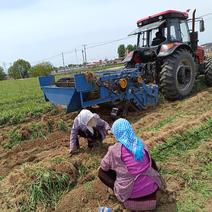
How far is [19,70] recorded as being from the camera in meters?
79.9

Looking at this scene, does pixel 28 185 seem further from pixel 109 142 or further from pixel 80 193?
pixel 109 142

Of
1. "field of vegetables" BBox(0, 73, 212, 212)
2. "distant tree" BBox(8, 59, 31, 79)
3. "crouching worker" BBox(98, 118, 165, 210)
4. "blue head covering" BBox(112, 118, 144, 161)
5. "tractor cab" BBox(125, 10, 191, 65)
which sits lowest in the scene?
"distant tree" BBox(8, 59, 31, 79)

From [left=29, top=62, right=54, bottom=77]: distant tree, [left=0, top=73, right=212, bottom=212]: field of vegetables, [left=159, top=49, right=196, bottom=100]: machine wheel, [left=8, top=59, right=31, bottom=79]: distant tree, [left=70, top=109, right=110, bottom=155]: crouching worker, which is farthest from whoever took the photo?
[left=8, top=59, right=31, bottom=79]: distant tree

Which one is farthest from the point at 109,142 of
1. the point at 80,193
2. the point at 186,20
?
the point at 186,20

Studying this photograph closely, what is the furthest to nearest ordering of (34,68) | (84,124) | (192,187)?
(34,68), (84,124), (192,187)

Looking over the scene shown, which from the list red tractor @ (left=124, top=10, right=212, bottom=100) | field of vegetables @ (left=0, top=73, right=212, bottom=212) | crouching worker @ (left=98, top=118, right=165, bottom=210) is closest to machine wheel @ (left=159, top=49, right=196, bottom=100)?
red tractor @ (left=124, top=10, right=212, bottom=100)

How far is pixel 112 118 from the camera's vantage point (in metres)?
7.16

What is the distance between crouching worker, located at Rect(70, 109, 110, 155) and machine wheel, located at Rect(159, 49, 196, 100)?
3460 millimetres

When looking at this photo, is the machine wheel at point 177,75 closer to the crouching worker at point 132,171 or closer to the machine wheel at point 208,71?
the machine wheel at point 208,71

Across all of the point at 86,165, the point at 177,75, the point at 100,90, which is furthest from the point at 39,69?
the point at 86,165

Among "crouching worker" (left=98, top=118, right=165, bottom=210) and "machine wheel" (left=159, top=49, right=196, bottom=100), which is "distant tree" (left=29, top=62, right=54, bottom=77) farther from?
"crouching worker" (left=98, top=118, right=165, bottom=210)

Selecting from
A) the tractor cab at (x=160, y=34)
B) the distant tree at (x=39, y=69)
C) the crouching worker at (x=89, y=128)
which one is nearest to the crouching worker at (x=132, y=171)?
the crouching worker at (x=89, y=128)

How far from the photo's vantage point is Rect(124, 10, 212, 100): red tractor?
27.3ft

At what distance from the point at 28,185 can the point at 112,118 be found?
3334 mm
